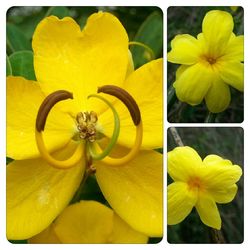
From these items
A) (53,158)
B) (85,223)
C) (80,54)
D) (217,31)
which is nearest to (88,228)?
(85,223)

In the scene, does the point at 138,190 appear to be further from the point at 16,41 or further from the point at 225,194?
the point at 16,41

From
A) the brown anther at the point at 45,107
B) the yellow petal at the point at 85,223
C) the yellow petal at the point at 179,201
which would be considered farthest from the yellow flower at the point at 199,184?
the brown anther at the point at 45,107

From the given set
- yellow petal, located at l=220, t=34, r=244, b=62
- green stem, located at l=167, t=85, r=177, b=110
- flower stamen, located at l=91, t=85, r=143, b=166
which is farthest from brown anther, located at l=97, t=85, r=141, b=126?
yellow petal, located at l=220, t=34, r=244, b=62

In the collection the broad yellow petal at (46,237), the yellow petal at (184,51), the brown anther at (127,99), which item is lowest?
the broad yellow petal at (46,237)

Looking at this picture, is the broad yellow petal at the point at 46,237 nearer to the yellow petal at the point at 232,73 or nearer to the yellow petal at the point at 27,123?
the yellow petal at the point at 27,123

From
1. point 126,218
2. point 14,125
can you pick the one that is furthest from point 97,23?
point 126,218

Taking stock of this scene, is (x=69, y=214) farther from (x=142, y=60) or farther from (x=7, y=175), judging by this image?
(x=142, y=60)
